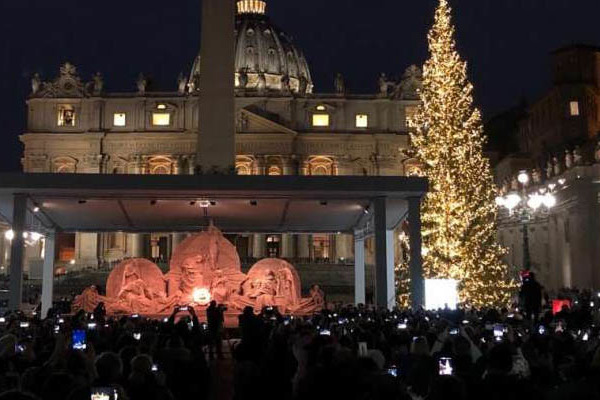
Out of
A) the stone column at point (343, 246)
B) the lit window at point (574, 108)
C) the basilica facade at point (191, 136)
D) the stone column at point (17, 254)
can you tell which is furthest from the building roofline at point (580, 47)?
the stone column at point (17, 254)

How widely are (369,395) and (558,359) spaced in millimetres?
5346

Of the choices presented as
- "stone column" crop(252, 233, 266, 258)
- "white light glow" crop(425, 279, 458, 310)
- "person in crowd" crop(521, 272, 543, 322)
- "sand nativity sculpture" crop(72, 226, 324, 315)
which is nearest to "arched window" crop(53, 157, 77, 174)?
"stone column" crop(252, 233, 266, 258)

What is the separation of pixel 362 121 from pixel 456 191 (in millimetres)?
53282

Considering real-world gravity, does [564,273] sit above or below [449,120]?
below

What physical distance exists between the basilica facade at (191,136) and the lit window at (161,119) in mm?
103

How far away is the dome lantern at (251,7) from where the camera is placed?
121375 mm

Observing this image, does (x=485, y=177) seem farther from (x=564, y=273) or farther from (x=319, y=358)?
(x=319, y=358)

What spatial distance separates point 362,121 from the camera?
8362cm

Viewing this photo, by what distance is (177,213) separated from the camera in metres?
28.8

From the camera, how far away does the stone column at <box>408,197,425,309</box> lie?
23.8m

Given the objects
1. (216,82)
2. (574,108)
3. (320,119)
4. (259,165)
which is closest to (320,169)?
(320,119)

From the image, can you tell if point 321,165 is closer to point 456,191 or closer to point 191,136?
point 191,136

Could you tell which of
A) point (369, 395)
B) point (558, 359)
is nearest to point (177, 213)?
point (558, 359)

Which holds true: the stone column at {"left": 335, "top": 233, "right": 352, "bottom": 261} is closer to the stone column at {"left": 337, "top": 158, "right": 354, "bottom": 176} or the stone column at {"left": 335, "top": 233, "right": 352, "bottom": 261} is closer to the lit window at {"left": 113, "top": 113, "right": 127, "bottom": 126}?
the stone column at {"left": 337, "top": 158, "right": 354, "bottom": 176}
